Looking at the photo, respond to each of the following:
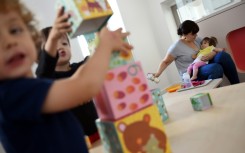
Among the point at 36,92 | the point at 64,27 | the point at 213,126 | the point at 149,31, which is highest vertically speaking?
the point at 149,31

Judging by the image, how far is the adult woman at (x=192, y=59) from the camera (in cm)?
207

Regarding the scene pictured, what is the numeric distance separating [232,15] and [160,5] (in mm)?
1086

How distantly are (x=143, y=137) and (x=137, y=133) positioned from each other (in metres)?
0.02

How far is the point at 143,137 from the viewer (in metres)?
0.60

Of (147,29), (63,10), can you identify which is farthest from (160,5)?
(63,10)

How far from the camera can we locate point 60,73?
1.13 metres

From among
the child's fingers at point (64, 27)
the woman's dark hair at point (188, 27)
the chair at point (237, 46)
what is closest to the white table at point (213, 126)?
the child's fingers at point (64, 27)

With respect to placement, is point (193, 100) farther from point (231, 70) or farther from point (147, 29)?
point (147, 29)

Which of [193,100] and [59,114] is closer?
[59,114]

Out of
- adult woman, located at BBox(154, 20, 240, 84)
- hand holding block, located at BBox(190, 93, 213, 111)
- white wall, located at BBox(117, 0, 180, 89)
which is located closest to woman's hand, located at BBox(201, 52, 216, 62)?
adult woman, located at BBox(154, 20, 240, 84)

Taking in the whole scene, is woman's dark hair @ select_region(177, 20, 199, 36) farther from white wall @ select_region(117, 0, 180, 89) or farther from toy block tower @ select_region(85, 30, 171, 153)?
toy block tower @ select_region(85, 30, 171, 153)

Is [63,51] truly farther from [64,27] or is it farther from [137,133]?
[137,133]

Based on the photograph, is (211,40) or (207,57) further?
(211,40)

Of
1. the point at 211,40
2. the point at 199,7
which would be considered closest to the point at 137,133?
the point at 211,40
